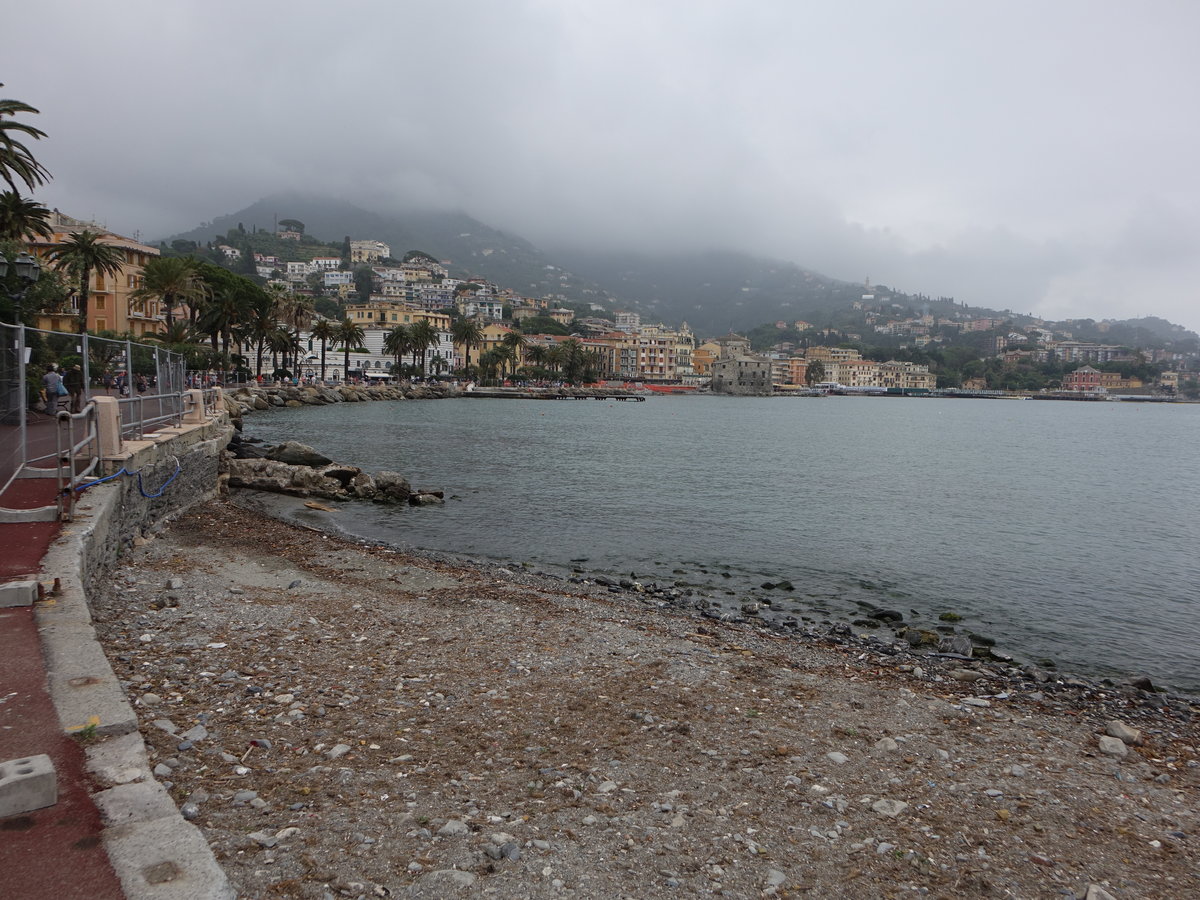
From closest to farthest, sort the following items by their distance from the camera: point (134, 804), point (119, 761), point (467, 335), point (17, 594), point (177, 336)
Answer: point (134, 804)
point (119, 761)
point (17, 594)
point (177, 336)
point (467, 335)

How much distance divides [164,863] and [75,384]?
13504 mm

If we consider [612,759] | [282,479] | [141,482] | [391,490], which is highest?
[141,482]

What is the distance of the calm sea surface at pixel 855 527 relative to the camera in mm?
15945

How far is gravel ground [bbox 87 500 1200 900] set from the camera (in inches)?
198

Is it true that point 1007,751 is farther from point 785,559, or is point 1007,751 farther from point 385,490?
point 385,490

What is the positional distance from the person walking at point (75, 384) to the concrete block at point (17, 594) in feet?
23.2

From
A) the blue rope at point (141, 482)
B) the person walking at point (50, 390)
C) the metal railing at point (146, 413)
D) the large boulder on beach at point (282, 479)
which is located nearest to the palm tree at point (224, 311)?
the large boulder on beach at point (282, 479)

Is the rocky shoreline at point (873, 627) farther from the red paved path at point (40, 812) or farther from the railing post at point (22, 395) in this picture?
the red paved path at point (40, 812)

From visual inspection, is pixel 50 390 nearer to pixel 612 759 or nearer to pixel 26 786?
pixel 26 786

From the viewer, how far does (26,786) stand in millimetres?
4227

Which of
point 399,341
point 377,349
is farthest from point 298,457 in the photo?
point 377,349

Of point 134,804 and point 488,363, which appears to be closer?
point 134,804

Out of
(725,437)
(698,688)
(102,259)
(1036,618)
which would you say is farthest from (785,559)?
(102,259)

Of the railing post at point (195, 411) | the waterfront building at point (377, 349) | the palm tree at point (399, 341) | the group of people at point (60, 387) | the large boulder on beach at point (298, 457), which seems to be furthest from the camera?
the waterfront building at point (377, 349)
